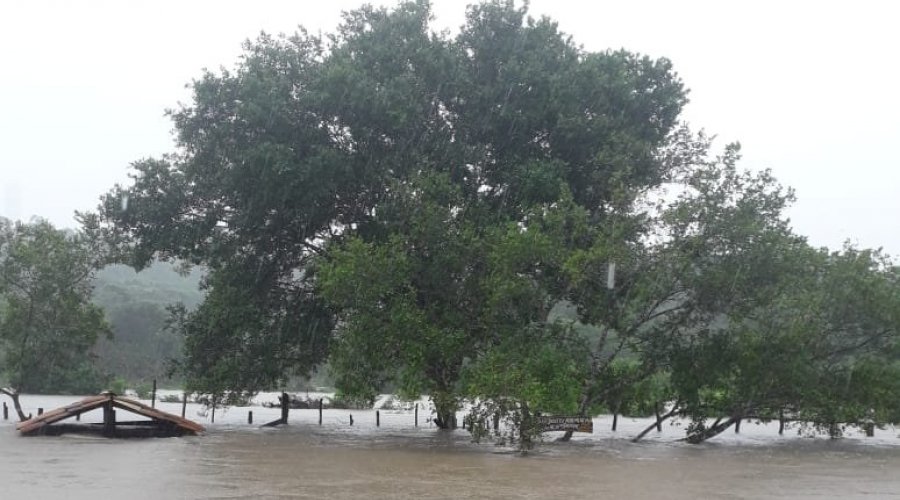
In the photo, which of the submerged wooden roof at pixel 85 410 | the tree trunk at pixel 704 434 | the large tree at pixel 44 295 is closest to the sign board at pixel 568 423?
the tree trunk at pixel 704 434

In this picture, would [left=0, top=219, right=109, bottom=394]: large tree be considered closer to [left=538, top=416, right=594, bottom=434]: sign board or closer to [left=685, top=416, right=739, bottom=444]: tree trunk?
[left=538, top=416, right=594, bottom=434]: sign board

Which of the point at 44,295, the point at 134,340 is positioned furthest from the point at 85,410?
the point at 134,340

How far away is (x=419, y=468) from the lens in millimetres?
18766

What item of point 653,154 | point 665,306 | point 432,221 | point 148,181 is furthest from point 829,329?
point 148,181

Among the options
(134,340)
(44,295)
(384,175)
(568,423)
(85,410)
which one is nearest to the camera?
(85,410)

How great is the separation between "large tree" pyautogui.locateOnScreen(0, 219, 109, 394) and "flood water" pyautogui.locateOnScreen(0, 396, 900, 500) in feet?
9.28

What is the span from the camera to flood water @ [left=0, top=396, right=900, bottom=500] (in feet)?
49.0

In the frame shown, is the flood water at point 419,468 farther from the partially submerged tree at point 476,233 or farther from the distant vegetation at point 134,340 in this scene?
the distant vegetation at point 134,340

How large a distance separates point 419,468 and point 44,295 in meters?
17.4

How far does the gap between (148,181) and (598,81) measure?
14733 mm

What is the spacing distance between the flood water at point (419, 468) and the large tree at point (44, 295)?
2830 millimetres

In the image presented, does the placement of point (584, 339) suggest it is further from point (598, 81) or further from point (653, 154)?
point (598, 81)

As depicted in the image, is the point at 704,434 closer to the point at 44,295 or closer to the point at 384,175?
the point at 384,175

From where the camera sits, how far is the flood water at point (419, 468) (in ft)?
49.0
